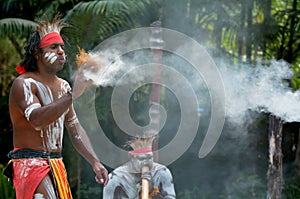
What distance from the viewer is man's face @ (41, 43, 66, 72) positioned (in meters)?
3.34

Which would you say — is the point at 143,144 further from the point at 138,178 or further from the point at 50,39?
the point at 50,39

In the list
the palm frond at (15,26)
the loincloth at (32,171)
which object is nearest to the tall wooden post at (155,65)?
the loincloth at (32,171)

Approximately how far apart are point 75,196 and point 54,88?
15.0ft

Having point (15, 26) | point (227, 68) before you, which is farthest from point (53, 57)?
point (227, 68)

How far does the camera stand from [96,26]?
7.11 m

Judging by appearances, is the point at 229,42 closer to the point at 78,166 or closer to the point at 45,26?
the point at 78,166

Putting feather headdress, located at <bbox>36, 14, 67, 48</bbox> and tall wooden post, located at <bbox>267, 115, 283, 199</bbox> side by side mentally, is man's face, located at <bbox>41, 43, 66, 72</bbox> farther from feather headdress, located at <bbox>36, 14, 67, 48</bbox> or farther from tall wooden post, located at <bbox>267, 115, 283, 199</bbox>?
tall wooden post, located at <bbox>267, 115, 283, 199</bbox>

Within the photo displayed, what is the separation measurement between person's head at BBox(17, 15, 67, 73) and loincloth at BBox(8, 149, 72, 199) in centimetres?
50

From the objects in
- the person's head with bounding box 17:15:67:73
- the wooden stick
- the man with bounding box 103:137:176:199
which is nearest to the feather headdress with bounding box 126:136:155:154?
the man with bounding box 103:137:176:199

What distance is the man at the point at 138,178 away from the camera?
503 centimetres

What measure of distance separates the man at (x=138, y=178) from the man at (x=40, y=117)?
1.67 metres

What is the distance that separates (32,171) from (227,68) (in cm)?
441

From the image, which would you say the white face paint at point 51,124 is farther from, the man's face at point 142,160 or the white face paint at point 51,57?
the man's face at point 142,160

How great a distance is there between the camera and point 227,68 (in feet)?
23.9
